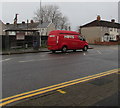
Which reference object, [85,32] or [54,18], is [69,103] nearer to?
[85,32]

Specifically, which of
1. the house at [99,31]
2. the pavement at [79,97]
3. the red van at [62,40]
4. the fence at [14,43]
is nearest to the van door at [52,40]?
the red van at [62,40]

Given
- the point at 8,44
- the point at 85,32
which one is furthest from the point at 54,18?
the point at 8,44

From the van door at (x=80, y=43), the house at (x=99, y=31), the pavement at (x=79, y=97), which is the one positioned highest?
the house at (x=99, y=31)

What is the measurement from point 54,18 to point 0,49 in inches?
1883

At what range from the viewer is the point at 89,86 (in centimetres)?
451

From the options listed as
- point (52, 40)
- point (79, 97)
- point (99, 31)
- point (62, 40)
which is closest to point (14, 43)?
point (52, 40)

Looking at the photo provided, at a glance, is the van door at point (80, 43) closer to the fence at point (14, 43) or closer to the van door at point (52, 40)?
the van door at point (52, 40)

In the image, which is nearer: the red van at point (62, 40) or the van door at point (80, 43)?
the red van at point (62, 40)

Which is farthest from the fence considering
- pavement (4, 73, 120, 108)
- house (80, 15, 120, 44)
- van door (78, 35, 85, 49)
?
house (80, 15, 120, 44)

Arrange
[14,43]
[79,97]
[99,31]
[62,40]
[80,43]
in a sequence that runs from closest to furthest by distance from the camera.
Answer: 1. [79,97]
2. [62,40]
3. [80,43]
4. [14,43]
5. [99,31]

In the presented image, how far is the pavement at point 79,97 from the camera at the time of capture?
131 inches

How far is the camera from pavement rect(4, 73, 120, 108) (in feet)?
10.9

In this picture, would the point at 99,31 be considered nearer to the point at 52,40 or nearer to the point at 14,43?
the point at 14,43

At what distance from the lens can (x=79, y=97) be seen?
12.0ft
